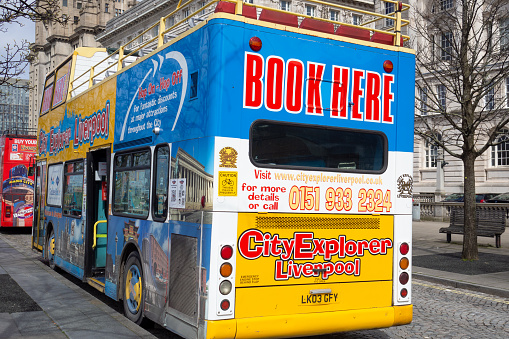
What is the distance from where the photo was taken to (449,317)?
8.16 m

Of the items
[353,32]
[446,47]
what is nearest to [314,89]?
[353,32]

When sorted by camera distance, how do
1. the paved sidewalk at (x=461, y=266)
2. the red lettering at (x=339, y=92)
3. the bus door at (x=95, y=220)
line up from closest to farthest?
the red lettering at (x=339, y=92)
the bus door at (x=95, y=220)
the paved sidewalk at (x=461, y=266)

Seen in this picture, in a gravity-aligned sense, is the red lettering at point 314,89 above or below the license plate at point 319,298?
above

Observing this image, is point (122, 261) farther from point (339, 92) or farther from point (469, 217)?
point (469, 217)

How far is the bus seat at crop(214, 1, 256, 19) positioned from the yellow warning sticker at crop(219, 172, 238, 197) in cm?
156

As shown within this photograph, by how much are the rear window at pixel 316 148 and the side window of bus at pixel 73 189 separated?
5.11m

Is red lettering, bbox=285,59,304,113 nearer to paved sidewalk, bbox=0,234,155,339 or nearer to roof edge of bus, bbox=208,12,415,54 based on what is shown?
roof edge of bus, bbox=208,12,415,54

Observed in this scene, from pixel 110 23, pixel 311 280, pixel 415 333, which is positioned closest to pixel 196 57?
pixel 311 280

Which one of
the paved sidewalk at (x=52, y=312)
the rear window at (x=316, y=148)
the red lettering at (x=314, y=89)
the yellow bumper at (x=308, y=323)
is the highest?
the red lettering at (x=314, y=89)

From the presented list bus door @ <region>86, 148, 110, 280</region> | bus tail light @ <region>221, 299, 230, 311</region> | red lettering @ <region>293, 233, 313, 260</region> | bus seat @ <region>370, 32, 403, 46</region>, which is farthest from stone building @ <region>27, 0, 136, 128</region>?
bus tail light @ <region>221, 299, 230, 311</region>

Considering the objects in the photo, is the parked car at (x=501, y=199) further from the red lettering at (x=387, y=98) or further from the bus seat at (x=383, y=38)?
the red lettering at (x=387, y=98)

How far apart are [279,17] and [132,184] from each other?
9.52 feet

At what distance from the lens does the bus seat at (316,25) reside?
5.98m

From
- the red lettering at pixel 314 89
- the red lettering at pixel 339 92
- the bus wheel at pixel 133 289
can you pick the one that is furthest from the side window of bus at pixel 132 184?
the red lettering at pixel 339 92
